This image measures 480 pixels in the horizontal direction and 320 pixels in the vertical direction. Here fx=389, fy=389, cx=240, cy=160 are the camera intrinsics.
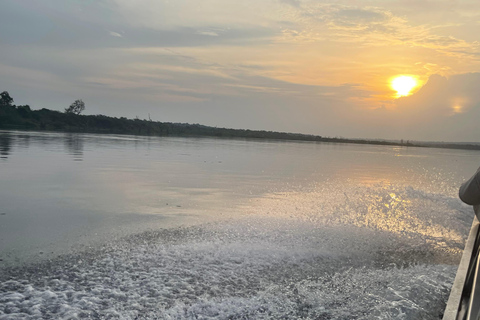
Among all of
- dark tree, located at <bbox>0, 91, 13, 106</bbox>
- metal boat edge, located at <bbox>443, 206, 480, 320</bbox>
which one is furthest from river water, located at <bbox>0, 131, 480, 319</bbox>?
dark tree, located at <bbox>0, 91, 13, 106</bbox>

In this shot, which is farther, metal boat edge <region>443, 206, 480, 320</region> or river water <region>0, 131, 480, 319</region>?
river water <region>0, 131, 480, 319</region>

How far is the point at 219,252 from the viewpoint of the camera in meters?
5.38

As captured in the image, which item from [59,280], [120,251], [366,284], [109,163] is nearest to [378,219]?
[366,284]

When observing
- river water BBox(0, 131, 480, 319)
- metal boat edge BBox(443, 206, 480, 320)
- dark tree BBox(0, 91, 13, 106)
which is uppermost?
dark tree BBox(0, 91, 13, 106)

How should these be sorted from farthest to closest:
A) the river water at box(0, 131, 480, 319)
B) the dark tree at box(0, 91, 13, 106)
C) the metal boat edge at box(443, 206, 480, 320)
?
the dark tree at box(0, 91, 13, 106)
the river water at box(0, 131, 480, 319)
the metal boat edge at box(443, 206, 480, 320)

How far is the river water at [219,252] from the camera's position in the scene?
383 centimetres

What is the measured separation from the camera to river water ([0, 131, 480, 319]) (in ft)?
12.6

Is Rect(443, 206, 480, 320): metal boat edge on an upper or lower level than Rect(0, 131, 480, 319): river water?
upper

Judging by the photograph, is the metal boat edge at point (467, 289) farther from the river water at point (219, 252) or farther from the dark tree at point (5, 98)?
the dark tree at point (5, 98)

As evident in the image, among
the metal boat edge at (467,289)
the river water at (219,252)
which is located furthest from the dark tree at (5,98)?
the metal boat edge at (467,289)

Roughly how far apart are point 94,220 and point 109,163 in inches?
383

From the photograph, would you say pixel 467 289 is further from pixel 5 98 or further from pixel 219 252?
pixel 5 98

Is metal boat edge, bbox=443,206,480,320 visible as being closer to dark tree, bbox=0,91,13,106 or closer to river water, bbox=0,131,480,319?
river water, bbox=0,131,480,319

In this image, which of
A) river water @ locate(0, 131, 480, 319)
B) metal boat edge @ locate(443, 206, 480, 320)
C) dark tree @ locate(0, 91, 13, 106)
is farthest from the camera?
dark tree @ locate(0, 91, 13, 106)
